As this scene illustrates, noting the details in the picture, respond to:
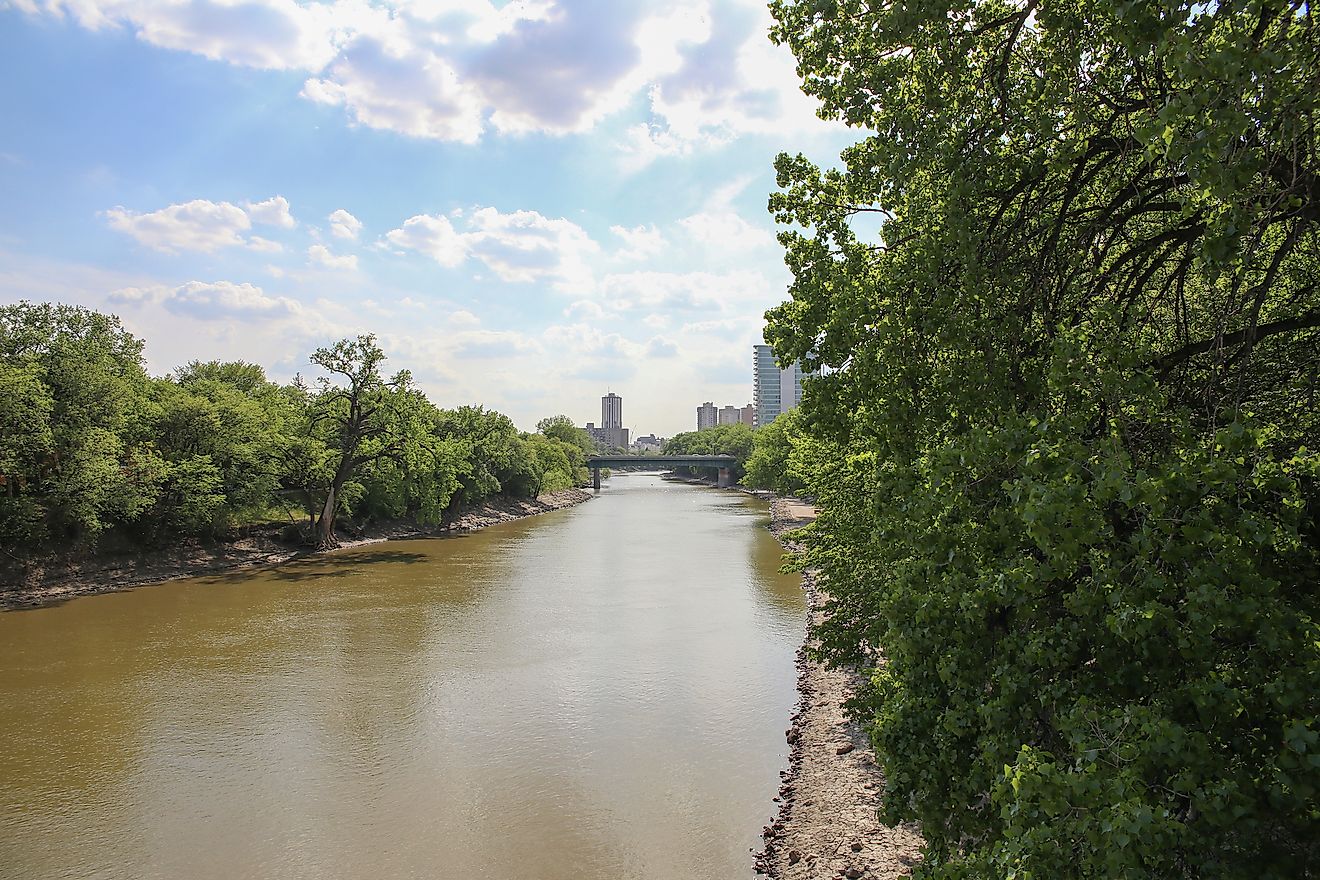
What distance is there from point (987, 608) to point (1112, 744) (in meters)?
1.37

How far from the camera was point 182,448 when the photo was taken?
35594 mm

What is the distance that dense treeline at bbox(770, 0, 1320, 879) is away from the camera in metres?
4.19

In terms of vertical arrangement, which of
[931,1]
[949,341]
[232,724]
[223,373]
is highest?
[223,373]

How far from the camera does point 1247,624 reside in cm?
423

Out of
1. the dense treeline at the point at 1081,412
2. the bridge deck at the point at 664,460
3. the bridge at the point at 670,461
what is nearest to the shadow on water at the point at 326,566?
the dense treeline at the point at 1081,412

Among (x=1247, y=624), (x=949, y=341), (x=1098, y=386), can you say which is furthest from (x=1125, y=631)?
(x=949, y=341)

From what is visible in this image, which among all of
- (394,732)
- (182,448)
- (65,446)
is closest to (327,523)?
(182,448)

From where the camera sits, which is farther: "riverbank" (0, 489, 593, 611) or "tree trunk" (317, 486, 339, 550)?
"tree trunk" (317, 486, 339, 550)

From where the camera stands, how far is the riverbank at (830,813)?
33.7 feet

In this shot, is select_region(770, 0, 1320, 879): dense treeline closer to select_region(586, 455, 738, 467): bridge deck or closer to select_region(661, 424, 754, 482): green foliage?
select_region(661, 424, 754, 482): green foliage

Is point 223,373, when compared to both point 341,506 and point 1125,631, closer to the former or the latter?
point 341,506

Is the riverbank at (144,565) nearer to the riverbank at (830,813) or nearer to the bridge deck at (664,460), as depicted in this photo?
the riverbank at (830,813)

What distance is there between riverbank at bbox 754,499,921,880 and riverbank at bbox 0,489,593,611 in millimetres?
27526

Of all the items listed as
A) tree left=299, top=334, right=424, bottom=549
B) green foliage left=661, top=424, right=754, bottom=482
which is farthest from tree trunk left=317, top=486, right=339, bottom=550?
green foliage left=661, top=424, right=754, bottom=482
